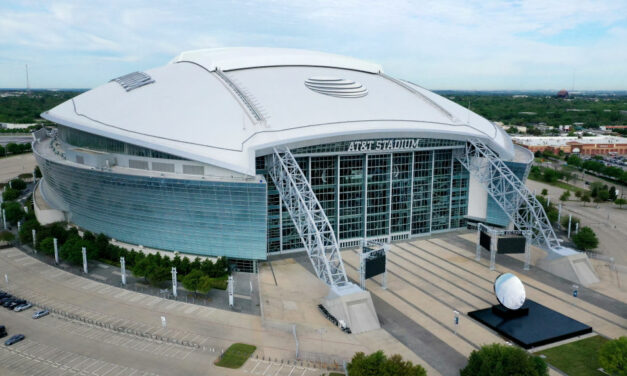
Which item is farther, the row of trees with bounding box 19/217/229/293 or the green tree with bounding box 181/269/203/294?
the row of trees with bounding box 19/217/229/293

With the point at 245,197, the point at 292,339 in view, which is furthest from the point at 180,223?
the point at 292,339

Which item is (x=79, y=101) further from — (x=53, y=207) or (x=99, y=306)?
(x=99, y=306)

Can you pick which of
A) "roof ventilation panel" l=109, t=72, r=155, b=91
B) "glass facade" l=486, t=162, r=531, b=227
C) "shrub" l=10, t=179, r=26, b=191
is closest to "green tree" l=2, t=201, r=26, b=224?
"roof ventilation panel" l=109, t=72, r=155, b=91

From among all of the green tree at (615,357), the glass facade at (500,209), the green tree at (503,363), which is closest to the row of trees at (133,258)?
the green tree at (503,363)

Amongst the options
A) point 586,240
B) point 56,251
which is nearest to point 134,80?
point 56,251

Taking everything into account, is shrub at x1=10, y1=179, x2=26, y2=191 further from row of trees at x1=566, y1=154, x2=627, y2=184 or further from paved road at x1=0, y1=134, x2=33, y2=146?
row of trees at x1=566, y1=154, x2=627, y2=184

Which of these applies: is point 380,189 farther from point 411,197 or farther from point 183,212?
point 183,212
